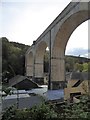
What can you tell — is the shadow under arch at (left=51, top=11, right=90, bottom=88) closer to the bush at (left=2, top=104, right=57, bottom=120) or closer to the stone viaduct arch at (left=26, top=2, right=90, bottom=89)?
the stone viaduct arch at (left=26, top=2, right=90, bottom=89)

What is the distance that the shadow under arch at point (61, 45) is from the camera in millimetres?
11773

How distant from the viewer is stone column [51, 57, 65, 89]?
14354 millimetres

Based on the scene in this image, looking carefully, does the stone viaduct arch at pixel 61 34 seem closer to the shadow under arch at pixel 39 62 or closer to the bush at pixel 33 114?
the shadow under arch at pixel 39 62

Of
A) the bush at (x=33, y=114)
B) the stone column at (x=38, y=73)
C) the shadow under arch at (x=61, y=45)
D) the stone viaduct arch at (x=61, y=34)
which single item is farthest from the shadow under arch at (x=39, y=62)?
the bush at (x=33, y=114)

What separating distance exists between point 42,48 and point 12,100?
56.0ft

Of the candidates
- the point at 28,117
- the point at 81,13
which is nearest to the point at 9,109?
the point at 28,117

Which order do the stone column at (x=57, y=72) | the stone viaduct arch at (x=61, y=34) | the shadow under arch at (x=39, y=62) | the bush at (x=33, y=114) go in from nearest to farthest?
the bush at (x=33, y=114) < the stone viaduct arch at (x=61, y=34) < the stone column at (x=57, y=72) < the shadow under arch at (x=39, y=62)

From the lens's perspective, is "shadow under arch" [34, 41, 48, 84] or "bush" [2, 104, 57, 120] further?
"shadow under arch" [34, 41, 48, 84]

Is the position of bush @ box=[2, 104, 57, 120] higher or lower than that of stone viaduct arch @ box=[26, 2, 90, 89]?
lower

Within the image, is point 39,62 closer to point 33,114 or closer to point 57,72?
point 57,72

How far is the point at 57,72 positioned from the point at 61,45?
184 cm

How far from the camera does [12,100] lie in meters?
2.89

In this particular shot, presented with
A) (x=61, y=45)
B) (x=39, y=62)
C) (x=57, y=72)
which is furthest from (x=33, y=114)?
(x=39, y=62)

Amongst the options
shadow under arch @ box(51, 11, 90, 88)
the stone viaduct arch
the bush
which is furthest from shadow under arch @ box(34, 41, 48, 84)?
the bush
